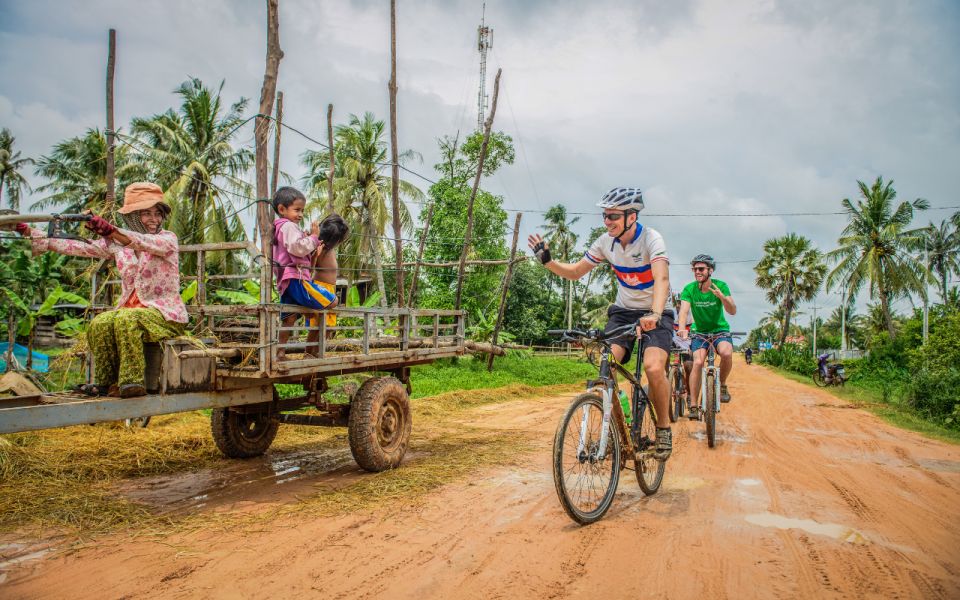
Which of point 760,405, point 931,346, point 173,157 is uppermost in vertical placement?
point 173,157

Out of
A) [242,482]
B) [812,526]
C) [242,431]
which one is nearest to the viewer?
[812,526]

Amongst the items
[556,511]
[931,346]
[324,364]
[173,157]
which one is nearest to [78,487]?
[324,364]

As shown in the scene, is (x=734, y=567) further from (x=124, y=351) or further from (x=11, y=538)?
(x=11, y=538)

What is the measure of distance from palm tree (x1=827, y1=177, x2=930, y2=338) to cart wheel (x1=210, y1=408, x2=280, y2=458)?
3233cm

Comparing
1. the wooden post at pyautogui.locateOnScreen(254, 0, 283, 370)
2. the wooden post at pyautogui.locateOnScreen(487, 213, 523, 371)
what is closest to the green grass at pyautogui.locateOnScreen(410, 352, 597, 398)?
the wooden post at pyautogui.locateOnScreen(487, 213, 523, 371)

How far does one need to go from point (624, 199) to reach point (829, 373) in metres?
19.8

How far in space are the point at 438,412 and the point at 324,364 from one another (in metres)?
5.12

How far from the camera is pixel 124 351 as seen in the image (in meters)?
4.21

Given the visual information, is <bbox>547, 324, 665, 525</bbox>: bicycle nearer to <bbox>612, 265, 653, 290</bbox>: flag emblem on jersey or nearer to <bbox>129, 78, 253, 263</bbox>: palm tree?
<bbox>612, 265, 653, 290</bbox>: flag emblem on jersey

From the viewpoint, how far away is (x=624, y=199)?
479 cm

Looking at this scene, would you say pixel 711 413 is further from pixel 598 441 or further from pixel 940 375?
pixel 940 375

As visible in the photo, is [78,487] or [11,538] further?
[78,487]

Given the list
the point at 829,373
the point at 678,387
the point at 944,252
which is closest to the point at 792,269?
the point at 944,252

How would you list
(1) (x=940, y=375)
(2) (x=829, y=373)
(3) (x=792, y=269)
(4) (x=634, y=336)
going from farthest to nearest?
(3) (x=792, y=269), (2) (x=829, y=373), (1) (x=940, y=375), (4) (x=634, y=336)
